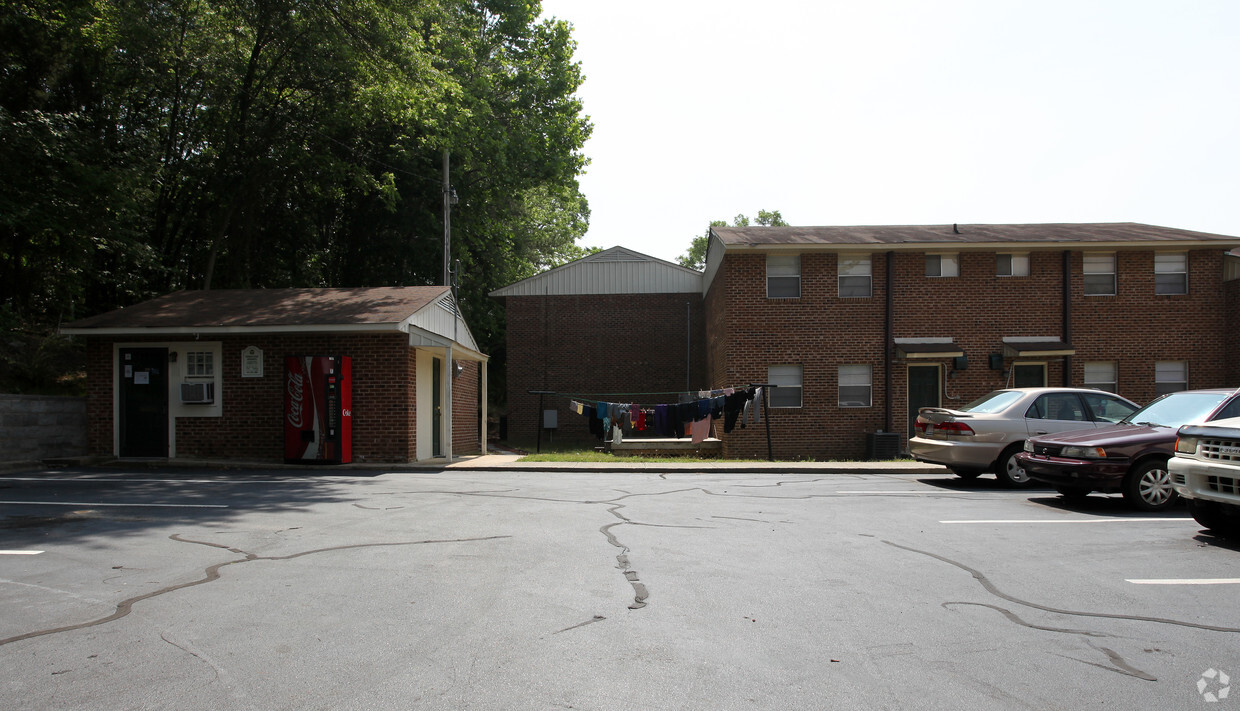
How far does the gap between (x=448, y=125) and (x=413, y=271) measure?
25.4ft

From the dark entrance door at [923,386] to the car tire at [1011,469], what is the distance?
8544mm

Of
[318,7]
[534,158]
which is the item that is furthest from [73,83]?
[534,158]

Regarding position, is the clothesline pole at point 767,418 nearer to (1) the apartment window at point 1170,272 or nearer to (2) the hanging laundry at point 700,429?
(2) the hanging laundry at point 700,429

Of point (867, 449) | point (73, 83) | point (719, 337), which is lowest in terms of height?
point (867, 449)

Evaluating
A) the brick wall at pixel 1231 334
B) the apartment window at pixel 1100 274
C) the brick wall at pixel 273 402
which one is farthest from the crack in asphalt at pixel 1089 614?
the brick wall at pixel 1231 334

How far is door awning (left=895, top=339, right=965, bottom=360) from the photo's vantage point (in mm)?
19969

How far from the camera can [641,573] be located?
6215 millimetres

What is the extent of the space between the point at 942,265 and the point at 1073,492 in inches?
463

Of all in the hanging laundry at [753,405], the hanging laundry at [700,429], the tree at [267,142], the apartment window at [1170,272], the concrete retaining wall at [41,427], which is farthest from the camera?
the apartment window at [1170,272]

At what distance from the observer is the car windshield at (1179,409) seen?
31.6 ft

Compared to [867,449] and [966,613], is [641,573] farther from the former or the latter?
[867,449]

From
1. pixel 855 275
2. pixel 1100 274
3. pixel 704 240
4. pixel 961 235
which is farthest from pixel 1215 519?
pixel 704 240

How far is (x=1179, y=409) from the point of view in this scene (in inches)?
396

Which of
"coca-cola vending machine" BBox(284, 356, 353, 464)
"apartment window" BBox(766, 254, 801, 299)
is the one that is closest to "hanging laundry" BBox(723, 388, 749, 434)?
"apartment window" BBox(766, 254, 801, 299)
